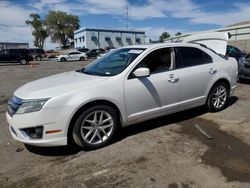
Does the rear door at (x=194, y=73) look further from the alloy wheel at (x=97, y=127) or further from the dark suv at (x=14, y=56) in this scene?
the dark suv at (x=14, y=56)

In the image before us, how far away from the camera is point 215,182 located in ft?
10.1

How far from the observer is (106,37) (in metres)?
68.4

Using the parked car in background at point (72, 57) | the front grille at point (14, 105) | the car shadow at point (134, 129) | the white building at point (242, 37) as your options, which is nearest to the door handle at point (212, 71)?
the car shadow at point (134, 129)

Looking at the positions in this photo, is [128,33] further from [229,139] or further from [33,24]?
[229,139]

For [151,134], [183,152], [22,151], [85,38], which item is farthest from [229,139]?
[85,38]

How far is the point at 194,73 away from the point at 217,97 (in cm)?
112

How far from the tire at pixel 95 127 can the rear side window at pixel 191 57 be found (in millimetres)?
1777

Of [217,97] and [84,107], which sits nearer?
[84,107]

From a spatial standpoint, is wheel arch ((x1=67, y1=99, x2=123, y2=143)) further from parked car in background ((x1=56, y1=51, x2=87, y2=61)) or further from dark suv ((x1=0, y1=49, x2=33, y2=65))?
parked car in background ((x1=56, y1=51, x2=87, y2=61))

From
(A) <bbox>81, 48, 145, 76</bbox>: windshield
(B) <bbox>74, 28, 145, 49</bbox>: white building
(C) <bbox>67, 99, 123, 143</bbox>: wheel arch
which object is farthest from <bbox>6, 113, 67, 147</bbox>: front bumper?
(B) <bbox>74, 28, 145, 49</bbox>: white building

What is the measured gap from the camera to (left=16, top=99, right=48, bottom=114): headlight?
11.8 ft

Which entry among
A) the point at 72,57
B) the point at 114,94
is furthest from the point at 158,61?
the point at 72,57

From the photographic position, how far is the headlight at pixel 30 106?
3596mm

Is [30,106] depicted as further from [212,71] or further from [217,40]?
Answer: [217,40]
